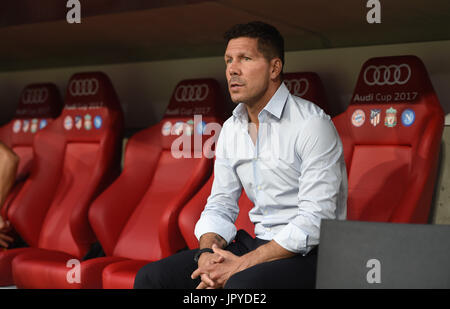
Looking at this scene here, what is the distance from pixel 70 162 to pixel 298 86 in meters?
1.32

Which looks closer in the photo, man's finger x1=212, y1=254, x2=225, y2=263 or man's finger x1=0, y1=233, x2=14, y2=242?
man's finger x1=212, y1=254, x2=225, y2=263

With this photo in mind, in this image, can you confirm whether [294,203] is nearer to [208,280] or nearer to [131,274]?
[208,280]

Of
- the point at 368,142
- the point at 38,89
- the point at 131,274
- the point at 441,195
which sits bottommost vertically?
the point at 131,274

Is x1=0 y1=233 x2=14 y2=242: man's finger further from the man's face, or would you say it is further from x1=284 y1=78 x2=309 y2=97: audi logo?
the man's face

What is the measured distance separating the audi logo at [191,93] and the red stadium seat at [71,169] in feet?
1.25

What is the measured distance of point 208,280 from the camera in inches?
61.7

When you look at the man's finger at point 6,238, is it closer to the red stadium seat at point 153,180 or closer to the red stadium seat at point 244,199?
the red stadium seat at point 153,180

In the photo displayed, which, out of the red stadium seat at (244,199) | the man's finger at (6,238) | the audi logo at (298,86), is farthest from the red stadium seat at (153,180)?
the man's finger at (6,238)

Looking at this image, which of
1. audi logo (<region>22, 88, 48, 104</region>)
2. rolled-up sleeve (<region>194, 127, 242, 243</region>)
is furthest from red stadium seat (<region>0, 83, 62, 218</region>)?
rolled-up sleeve (<region>194, 127, 242, 243</region>)

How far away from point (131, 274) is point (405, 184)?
1067mm

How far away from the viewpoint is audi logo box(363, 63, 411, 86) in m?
2.25

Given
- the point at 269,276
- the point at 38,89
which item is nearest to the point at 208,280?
the point at 269,276
